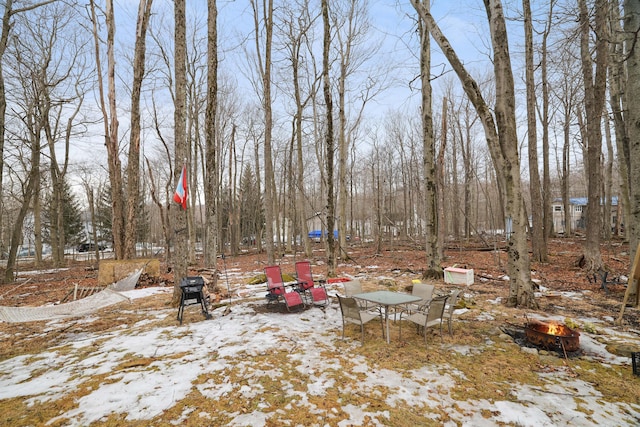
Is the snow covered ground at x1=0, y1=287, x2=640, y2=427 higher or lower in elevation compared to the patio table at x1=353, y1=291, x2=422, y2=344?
lower

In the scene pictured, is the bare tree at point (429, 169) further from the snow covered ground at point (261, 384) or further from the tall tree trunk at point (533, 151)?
the snow covered ground at point (261, 384)

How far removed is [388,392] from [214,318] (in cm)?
411

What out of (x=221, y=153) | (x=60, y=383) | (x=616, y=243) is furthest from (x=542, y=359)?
(x=221, y=153)

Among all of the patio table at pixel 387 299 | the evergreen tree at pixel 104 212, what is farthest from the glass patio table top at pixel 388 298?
the evergreen tree at pixel 104 212

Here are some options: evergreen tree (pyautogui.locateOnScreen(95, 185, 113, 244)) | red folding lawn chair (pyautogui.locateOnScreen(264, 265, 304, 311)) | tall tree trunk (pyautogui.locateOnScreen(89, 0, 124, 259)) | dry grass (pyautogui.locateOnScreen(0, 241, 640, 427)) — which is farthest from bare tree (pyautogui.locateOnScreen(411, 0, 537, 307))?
evergreen tree (pyautogui.locateOnScreen(95, 185, 113, 244))

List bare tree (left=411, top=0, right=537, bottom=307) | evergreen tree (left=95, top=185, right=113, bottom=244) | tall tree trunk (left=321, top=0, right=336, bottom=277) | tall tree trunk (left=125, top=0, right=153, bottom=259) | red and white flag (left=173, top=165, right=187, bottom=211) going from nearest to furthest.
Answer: bare tree (left=411, top=0, right=537, bottom=307) < red and white flag (left=173, top=165, right=187, bottom=211) < tall tree trunk (left=321, top=0, right=336, bottom=277) < tall tree trunk (left=125, top=0, right=153, bottom=259) < evergreen tree (left=95, top=185, right=113, bottom=244)

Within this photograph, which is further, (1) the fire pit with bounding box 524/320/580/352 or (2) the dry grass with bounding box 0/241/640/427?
(1) the fire pit with bounding box 524/320/580/352

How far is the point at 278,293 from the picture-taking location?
22.4 feet

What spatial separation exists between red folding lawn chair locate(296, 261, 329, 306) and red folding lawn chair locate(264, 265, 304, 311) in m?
0.28

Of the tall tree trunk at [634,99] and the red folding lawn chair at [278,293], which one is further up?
the tall tree trunk at [634,99]

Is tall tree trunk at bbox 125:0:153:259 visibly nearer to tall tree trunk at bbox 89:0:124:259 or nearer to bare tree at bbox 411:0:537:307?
tall tree trunk at bbox 89:0:124:259

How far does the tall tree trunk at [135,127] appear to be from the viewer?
34.7 feet

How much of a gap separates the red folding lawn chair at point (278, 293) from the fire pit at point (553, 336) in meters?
4.25

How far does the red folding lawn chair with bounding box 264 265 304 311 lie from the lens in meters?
6.55
